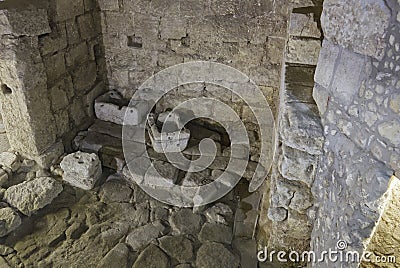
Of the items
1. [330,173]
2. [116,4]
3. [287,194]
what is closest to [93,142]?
[116,4]

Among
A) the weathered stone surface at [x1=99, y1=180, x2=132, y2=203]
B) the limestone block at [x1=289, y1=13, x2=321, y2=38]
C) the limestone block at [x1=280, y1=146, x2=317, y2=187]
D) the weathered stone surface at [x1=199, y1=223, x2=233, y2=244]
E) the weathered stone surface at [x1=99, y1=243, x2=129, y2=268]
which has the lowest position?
the weathered stone surface at [x1=99, y1=243, x2=129, y2=268]

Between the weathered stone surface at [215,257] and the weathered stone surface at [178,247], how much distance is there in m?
0.09

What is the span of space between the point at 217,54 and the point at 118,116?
4.38 feet

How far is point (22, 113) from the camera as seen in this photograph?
10.8ft

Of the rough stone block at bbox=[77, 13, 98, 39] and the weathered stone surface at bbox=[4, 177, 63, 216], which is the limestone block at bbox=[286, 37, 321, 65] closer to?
the rough stone block at bbox=[77, 13, 98, 39]

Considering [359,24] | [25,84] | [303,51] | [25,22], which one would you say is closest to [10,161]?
[25,84]

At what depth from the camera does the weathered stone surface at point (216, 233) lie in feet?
9.54

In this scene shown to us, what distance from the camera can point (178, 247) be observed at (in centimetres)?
285

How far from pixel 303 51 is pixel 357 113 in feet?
3.43

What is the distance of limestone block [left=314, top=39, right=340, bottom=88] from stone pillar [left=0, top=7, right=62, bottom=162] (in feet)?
8.18

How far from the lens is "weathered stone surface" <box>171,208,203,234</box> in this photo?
302 cm

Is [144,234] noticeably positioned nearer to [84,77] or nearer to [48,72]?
[48,72]

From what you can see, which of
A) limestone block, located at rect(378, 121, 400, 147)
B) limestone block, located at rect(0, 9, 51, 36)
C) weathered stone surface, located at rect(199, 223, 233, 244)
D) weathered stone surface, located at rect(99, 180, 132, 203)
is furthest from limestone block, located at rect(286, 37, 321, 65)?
limestone block, located at rect(0, 9, 51, 36)

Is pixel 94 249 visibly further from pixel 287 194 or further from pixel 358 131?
pixel 358 131
